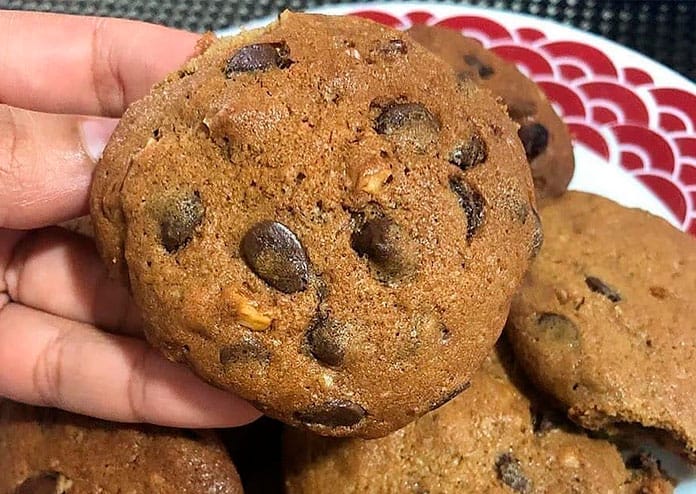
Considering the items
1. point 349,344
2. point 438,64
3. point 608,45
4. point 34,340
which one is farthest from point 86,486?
point 608,45

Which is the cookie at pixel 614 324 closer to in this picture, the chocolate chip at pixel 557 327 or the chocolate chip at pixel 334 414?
the chocolate chip at pixel 557 327

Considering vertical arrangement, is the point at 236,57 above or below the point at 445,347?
above

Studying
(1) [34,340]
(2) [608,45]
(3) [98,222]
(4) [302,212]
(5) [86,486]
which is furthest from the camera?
(2) [608,45]

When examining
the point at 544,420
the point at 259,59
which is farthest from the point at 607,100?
the point at 259,59

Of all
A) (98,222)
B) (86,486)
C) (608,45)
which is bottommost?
(86,486)

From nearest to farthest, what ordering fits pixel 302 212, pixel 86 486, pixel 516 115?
pixel 302 212 < pixel 86 486 < pixel 516 115

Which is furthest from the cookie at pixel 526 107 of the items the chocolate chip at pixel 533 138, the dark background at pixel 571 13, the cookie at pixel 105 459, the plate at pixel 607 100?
the dark background at pixel 571 13

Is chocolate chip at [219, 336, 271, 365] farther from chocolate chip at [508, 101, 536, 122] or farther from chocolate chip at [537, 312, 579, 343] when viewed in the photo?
chocolate chip at [508, 101, 536, 122]

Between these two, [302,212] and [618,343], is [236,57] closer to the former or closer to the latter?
[302,212]
